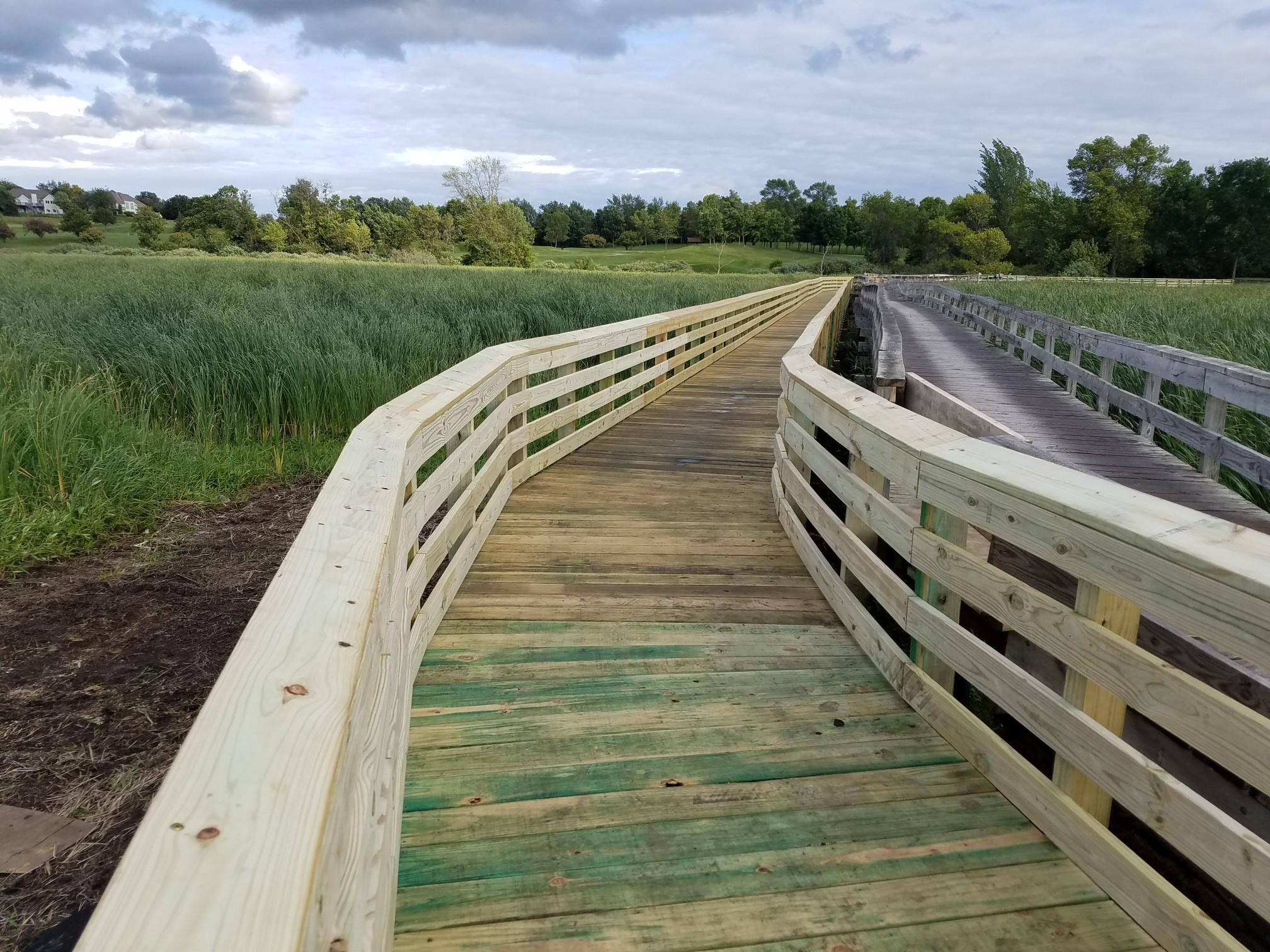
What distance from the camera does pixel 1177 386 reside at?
9.31 m

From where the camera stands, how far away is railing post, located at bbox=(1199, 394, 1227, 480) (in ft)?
21.6

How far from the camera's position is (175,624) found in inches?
167

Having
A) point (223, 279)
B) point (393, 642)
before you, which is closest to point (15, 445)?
point (393, 642)

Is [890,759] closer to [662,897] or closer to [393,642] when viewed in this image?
[662,897]

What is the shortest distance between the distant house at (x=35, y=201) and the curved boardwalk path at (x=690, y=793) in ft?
578

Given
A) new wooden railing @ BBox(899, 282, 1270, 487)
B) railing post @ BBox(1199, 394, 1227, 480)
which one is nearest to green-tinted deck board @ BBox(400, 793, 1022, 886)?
new wooden railing @ BBox(899, 282, 1270, 487)

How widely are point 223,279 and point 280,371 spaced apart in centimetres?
1447

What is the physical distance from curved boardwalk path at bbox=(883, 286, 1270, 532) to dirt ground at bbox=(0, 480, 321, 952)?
388 cm

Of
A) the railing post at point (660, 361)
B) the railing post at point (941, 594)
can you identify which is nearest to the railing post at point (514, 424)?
the railing post at point (941, 594)

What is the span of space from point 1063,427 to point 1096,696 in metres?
7.29

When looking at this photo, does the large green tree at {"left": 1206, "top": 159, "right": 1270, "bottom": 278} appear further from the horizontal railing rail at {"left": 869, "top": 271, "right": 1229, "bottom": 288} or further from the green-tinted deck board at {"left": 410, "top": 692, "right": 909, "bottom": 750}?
the green-tinted deck board at {"left": 410, "top": 692, "right": 909, "bottom": 750}

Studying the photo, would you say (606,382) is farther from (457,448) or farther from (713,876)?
(713,876)

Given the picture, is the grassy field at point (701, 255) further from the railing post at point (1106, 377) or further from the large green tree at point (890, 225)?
the railing post at point (1106, 377)

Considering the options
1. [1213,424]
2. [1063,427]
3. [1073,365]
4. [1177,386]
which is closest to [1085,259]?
[1073,365]
